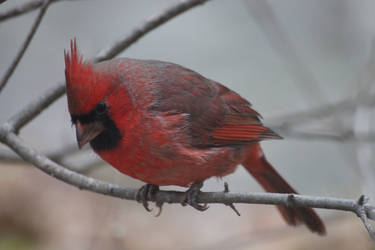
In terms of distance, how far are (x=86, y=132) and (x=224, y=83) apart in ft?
12.5

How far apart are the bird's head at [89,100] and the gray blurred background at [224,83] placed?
2.08 meters

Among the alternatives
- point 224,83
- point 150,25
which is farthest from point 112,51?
point 224,83

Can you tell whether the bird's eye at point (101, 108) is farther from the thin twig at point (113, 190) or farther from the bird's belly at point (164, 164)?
the thin twig at point (113, 190)

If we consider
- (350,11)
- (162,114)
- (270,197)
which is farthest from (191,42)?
(270,197)

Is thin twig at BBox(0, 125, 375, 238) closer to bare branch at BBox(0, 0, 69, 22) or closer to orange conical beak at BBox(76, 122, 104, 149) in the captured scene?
orange conical beak at BBox(76, 122, 104, 149)

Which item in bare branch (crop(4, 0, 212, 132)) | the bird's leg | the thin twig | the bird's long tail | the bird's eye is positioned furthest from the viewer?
the bird's long tail

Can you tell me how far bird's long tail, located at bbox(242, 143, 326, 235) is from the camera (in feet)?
14.1

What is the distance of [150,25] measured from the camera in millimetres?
3969

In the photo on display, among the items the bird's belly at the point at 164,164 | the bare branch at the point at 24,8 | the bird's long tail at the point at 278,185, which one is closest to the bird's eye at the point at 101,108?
the bird's belly at the point at 164,164

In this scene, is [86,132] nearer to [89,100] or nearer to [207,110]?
[89,100]

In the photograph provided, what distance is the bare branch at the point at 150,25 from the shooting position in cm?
393

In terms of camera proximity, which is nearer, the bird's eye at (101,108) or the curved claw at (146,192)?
the bird's eye at (101,108)

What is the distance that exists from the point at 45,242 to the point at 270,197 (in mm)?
3454

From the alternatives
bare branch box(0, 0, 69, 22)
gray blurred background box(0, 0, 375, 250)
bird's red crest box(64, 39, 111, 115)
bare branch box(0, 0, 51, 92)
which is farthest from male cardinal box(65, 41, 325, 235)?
gray blurred background box(0, 0, 375, 250)
